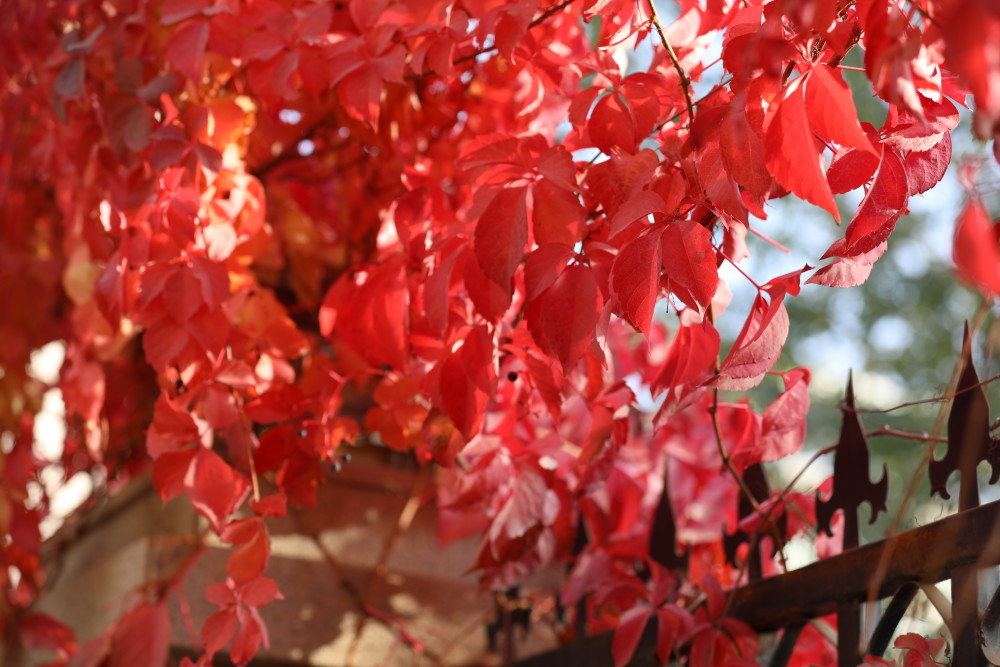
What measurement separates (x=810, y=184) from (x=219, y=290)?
60 cm

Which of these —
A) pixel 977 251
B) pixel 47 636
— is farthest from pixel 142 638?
pixel 977 251

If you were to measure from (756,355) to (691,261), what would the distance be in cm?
8

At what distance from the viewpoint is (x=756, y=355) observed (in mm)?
→ 727

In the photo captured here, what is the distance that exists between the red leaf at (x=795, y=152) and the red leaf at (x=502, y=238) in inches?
7.7

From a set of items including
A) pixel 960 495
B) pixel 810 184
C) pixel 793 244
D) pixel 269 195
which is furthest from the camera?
pixel 793 244

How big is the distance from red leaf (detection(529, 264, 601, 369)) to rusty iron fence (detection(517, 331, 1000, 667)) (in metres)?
0.27

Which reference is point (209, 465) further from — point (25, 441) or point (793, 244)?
point (793, 244)

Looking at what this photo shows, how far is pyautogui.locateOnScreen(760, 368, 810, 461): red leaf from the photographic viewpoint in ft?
3.22

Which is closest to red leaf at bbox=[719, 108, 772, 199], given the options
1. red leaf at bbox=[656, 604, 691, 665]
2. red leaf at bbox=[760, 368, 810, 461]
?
red leaf at bbox=[760, 368, 810, 461]

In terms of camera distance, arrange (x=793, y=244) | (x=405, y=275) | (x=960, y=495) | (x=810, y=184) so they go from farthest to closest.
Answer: (x=793, y=244), (x=405, y=275), (x=960, y=495), (x=810, y=184)

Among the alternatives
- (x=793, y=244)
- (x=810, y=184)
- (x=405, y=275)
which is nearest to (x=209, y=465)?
(x=405, y=275)

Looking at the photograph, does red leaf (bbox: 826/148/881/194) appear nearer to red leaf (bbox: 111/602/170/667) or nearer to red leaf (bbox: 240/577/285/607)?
red leaf (bbox: 240/577/285/607)

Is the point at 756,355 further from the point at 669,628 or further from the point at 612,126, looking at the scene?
the point at 669,628

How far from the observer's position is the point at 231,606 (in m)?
0.97
